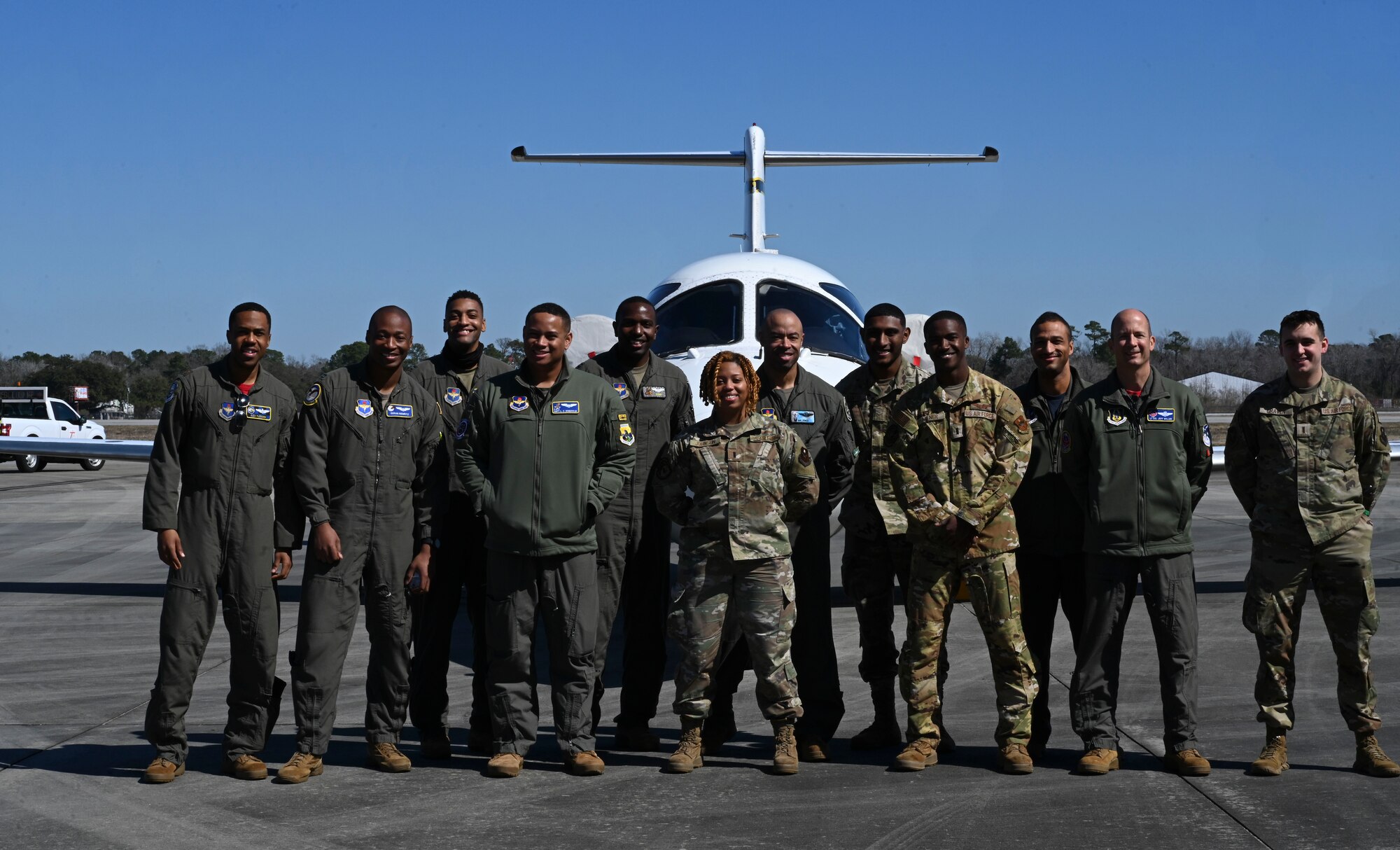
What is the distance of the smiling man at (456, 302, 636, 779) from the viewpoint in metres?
5.78

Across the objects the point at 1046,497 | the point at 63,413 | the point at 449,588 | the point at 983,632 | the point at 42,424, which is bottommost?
the point at 983,632

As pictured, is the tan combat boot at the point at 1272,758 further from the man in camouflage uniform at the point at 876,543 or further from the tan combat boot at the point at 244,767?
the tan combat boot at the point at 244,767

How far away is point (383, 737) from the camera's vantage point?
5855mm

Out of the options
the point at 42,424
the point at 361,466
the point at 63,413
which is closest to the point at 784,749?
the point at 361,466

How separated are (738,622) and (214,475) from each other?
2549mm

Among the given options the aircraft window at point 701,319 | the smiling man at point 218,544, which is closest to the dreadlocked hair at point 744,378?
the smiling man at point 218,544

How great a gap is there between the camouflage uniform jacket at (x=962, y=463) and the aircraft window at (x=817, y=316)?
456 centimetres

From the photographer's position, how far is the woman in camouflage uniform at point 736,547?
5766 mm

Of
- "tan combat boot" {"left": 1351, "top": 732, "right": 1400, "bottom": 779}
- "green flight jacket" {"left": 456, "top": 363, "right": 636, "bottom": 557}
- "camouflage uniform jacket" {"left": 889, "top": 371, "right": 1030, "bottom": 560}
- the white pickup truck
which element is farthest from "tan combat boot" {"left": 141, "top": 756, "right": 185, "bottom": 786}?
the white pickup truck

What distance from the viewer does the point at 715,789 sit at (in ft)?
18.1

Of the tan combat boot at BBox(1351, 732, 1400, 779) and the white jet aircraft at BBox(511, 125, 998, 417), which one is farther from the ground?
the white jet aircraft at BBox(511, 125, 998, 417)

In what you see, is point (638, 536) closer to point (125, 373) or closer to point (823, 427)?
point (823, 427)

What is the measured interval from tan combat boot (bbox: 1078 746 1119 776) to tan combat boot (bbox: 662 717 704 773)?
177cm

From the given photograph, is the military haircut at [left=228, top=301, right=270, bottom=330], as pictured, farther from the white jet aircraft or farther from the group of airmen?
the white jet aircraft
